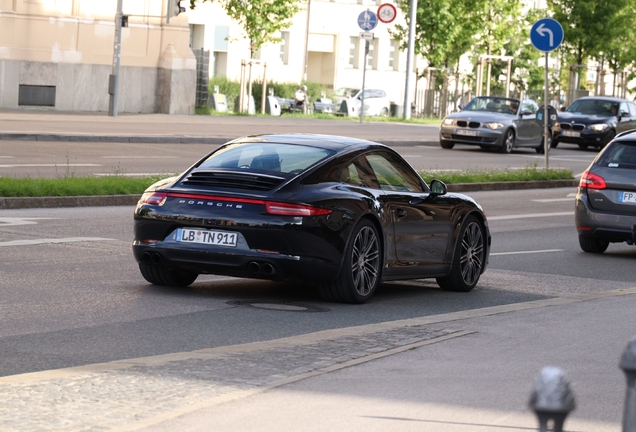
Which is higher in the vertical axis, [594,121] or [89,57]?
[89,57]

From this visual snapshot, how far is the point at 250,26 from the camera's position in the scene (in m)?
56.2

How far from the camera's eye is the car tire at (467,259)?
Answer: 37.9 ft

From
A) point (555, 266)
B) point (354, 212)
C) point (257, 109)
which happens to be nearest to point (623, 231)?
point (555, 266)

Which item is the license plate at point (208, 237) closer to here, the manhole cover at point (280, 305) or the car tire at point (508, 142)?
the manhole cover at point (280, 305)

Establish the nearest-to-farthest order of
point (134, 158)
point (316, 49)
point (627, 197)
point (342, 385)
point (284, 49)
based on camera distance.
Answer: point (342, 385), point (627, 197), point (134, 158), point (284, 49), point (316, 49)

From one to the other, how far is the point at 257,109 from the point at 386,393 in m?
55.0

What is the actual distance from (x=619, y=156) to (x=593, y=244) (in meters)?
1.09

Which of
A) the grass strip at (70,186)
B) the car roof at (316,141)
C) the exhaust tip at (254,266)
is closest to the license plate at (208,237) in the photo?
the exhaust tip at (254,266)

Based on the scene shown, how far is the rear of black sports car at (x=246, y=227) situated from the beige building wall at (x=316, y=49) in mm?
58544

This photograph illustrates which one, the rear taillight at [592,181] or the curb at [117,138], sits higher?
the rear taillight at [592,181]

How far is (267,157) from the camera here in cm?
1036

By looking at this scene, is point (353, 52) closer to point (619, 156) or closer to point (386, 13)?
point (386, 13)

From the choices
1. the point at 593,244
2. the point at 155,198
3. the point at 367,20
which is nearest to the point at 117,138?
the point at 367,20

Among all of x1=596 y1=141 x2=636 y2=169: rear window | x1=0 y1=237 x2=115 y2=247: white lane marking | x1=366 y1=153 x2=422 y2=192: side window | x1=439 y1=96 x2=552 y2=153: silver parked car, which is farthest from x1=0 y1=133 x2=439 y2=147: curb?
x1=366 y1=153 x2=422 y2=192: side window
